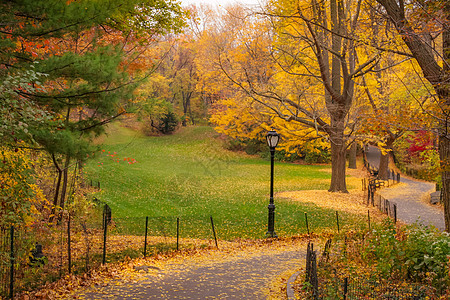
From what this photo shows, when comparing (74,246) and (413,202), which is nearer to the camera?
(74,246)

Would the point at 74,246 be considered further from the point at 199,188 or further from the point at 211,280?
the point at 199,188

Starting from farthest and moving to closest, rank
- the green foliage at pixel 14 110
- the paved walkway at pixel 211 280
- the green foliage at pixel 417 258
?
the paved walkway at pixel 211 280
the green foliage at pixel 417 258
the green foliage at pixel 14 110

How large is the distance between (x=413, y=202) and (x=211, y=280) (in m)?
19.2

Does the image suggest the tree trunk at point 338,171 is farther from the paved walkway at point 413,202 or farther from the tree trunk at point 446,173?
the tree trunk at point 446,173

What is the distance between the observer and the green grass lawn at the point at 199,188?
16.9 meters

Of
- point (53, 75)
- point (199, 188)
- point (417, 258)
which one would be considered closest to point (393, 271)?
point (417, 258)

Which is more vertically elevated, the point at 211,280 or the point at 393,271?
the point at 393,271

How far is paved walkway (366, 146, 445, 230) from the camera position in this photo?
18.7 m

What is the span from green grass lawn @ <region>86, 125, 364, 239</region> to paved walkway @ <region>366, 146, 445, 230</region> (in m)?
3.55

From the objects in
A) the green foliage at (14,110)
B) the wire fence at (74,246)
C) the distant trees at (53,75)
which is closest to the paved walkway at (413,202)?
the wire fence at (74,246)

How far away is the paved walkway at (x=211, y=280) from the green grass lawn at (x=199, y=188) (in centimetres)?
272

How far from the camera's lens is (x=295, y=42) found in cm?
2103

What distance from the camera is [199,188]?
1088 inches

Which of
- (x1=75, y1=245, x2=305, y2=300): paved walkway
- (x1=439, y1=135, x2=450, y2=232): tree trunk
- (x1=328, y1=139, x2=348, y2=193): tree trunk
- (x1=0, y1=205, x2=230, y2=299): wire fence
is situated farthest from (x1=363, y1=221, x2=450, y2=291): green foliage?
(x1=328, y1=139, x2=348, y2=193): tree trunk
